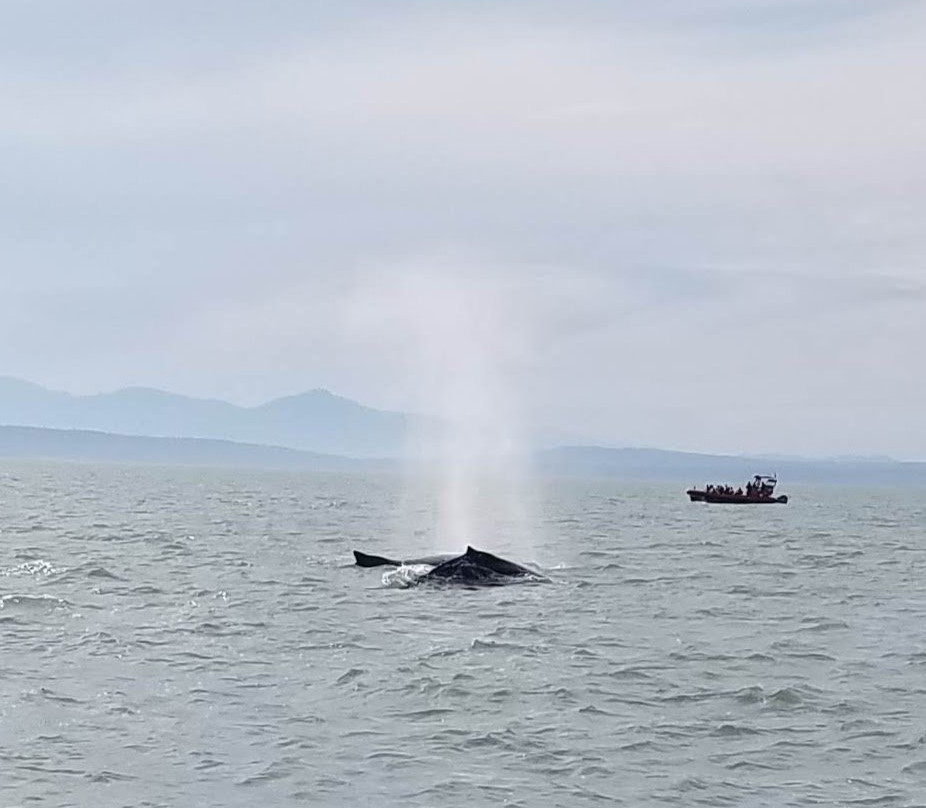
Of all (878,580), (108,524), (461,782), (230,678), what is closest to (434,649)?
(230,678)

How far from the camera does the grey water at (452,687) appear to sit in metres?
17.9

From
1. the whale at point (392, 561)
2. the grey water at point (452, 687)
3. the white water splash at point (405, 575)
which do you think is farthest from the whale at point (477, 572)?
the whale at point (392, 561)

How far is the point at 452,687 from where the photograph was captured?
24.3 m

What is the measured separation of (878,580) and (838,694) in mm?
27107

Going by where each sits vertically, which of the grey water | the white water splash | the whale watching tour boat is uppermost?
the whale watching tour boat

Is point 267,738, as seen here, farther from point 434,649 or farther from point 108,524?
point 108,524

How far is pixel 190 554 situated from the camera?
5569cm

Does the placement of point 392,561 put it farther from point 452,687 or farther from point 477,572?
point 452,687

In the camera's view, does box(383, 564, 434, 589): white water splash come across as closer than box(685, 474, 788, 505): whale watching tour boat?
Yes

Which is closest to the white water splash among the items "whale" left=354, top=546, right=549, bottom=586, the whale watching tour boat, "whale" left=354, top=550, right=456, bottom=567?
"whale" left=354, top=546, right=549, bottom=586

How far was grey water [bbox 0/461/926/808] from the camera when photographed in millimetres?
17859

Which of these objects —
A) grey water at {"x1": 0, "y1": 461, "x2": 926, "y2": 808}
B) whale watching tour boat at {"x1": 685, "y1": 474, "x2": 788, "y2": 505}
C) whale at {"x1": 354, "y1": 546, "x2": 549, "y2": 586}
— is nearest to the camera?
grey water at {"x1": 0, "y1": 461, "x2": 926, "y2": 808}

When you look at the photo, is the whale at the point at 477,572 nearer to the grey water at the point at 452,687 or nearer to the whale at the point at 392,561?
the grey water at the point at 452,687

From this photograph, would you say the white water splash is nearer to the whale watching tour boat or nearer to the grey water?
the grey water
